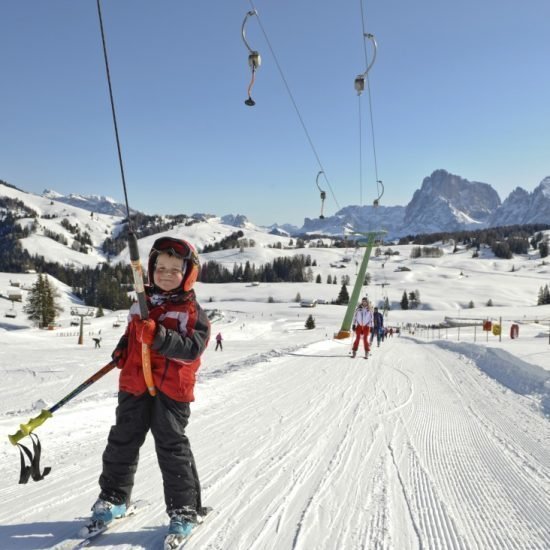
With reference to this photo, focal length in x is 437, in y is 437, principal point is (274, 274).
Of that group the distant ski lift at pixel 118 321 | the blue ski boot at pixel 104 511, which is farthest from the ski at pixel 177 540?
the distant ski lift at pixel 118 321

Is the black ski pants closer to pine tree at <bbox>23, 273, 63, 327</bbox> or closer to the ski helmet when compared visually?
the ski helmet

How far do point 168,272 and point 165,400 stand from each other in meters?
0.93

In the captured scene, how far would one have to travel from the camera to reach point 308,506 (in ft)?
11.7

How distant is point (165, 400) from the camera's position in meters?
3.17

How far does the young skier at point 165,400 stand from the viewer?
313 cm

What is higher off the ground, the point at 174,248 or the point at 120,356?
the point at 174,248

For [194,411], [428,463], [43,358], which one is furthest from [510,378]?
[43,358]

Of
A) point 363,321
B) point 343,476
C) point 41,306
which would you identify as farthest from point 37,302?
point 343,476

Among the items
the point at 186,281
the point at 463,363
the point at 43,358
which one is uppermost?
the point at 186,281

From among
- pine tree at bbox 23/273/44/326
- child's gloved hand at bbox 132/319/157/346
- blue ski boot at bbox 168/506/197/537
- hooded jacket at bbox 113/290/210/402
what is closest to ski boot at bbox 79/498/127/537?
blue ski boot at bbox 168/506/197/537

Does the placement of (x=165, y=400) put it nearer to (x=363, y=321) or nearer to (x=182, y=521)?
(x=182, y=521)

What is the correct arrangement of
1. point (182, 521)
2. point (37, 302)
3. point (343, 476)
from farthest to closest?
point (37, 302), point (343, 476), point (182, 521)

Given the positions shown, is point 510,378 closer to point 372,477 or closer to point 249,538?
point 372,477

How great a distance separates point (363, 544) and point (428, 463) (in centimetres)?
194
